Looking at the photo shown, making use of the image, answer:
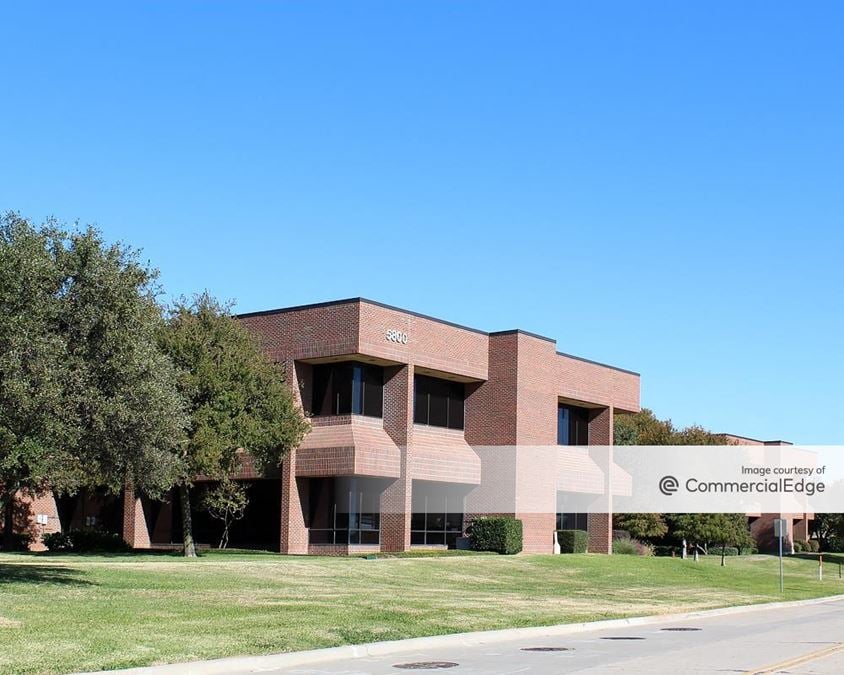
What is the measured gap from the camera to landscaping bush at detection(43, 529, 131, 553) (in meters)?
44.0

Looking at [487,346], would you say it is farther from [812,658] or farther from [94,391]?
[812,658]

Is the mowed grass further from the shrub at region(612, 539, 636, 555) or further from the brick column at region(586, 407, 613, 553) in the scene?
the shrub at region(612, 539, 636, 555)

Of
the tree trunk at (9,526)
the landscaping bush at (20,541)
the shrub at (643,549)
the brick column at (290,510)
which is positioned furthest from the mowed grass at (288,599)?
the shrub at (643,549)

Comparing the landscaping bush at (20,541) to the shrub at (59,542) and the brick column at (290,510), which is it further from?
the brick column at (290,510)

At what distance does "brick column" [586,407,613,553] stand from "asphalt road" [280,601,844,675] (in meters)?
30.9

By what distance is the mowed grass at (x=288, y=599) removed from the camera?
17.1 meters

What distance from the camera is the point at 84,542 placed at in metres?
44.2

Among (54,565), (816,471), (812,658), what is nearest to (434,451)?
(54,565)

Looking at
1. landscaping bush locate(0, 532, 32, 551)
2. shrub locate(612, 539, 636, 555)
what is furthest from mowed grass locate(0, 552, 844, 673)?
shrub locate(612, 539, 636, 555)

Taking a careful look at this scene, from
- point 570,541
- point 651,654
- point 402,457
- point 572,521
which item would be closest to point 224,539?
point 402,457

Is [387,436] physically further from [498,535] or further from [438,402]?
[498,535]

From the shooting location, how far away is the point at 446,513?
162 feet

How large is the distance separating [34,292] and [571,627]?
12760 mm

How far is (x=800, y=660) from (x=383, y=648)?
6.43 m
